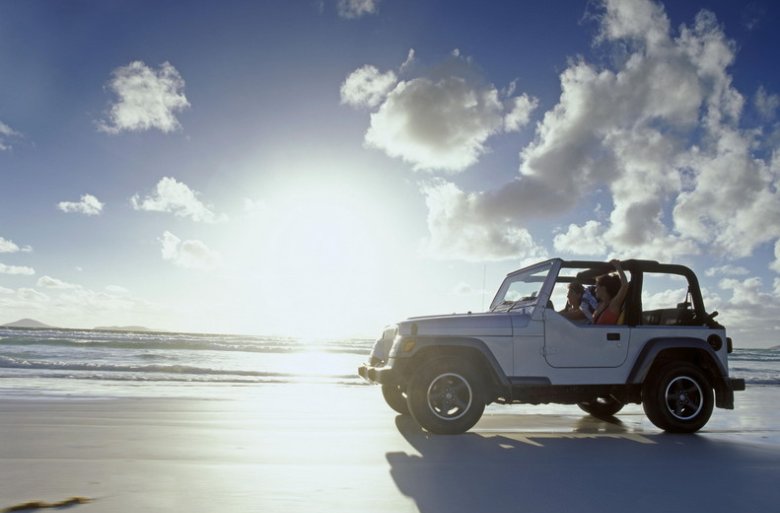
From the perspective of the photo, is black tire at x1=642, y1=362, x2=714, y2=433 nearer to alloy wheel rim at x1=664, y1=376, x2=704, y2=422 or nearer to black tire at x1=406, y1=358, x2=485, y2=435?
alloy wheel rim at x1=664, y1=376, x2=704, y2=422

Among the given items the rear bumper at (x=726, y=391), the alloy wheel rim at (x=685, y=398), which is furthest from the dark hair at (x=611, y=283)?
the rear bumper at (x=726, y=391)

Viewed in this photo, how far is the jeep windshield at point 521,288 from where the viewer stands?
23.0 ft

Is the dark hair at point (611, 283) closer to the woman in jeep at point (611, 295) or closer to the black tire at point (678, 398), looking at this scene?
the woman in jeep at point (611, 295)

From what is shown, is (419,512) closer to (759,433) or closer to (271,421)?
(271,421)

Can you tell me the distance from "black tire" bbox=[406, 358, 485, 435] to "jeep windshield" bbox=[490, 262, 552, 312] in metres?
1.30

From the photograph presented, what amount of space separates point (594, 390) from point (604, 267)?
1617 millimetres

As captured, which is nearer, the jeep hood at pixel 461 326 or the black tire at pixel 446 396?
the black tire at pixel 446 396

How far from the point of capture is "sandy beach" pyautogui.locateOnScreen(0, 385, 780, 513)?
3449 millimetres

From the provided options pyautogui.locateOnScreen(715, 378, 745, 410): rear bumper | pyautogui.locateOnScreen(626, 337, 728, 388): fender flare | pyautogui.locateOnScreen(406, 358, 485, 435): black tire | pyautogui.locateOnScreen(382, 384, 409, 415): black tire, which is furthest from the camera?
pyautogui.locateOnScreen(382, 384, 409, 415): black tire

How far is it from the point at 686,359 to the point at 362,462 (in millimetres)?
4514

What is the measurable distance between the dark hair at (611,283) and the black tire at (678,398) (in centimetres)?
106

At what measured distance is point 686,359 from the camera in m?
6.87

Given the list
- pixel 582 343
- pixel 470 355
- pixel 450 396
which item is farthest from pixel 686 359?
pixel 450 396

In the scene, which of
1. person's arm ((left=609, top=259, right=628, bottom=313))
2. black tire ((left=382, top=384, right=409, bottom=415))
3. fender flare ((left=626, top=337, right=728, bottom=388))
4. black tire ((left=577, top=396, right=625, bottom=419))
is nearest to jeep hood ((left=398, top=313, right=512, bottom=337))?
person's arm ((left=609, top=259, right=628, bottom=313))
